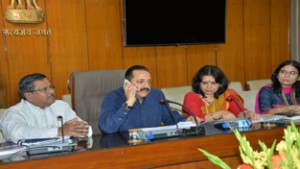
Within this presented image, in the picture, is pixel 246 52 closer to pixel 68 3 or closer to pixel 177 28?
pixel 177 28

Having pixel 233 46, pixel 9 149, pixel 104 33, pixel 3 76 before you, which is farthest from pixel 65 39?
pixel 9 149

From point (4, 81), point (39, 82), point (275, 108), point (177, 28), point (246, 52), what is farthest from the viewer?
point (246, 52)

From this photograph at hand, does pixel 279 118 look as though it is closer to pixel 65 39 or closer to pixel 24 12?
pixel 65 39

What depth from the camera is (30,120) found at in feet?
6.93

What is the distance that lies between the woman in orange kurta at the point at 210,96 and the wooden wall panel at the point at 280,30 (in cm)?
313

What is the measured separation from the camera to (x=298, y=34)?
5309 mm

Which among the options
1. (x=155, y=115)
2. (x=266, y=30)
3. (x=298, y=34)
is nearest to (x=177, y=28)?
(x=266, y=30)

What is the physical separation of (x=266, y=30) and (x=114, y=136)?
13.6 feet

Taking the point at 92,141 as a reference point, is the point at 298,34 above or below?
above

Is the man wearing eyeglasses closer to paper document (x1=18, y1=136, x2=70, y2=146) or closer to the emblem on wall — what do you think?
paper document (x1=18, y1=136, x2=70, y2=146)

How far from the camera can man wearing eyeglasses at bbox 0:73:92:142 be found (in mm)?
1860

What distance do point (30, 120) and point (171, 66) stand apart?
285 centimetres

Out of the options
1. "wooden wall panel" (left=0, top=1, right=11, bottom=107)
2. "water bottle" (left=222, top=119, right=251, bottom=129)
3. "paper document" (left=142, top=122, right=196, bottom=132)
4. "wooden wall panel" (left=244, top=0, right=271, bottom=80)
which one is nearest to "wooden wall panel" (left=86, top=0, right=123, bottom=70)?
"wooden wall panel" (left=0, top=1, right=11, bottom=107)

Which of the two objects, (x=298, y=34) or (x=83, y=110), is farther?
(x=298, y=34)
